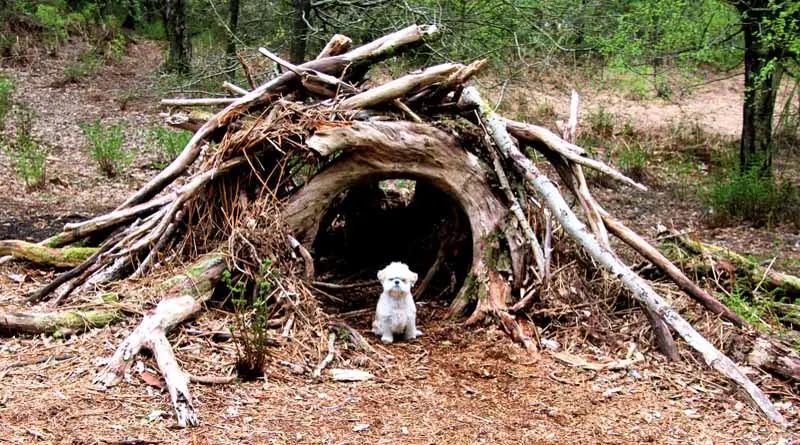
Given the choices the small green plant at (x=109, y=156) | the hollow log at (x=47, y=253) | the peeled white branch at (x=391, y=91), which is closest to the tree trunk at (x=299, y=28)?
the small green plant at (x=109, y=156)

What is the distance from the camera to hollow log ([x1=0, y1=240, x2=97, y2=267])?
19.6 feet

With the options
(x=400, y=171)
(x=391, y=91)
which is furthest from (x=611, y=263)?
(x=391, y=91)

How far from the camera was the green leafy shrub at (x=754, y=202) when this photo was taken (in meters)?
9.12

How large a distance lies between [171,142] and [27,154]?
185cm

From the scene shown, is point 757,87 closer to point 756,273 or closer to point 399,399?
point 756,273

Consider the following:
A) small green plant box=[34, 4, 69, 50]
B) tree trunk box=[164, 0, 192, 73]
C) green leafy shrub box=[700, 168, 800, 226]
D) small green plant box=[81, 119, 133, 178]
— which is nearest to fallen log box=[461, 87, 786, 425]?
green leafy shrub box=[700, 168, 800, 226]

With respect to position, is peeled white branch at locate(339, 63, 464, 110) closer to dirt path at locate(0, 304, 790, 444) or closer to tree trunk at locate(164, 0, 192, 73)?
dirt path at locate(0, 304, 790, 444)

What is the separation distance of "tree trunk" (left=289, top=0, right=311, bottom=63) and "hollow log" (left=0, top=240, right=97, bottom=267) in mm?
4642

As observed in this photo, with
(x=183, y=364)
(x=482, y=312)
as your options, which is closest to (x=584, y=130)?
(x=482, y=312)

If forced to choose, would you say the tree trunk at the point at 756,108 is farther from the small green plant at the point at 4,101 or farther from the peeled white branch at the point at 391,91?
the small green plant at the point at 4,101

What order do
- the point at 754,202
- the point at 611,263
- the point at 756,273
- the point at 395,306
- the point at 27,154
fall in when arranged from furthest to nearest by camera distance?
the point at 27,154 < the point at 754,202 < the point at 756,273 < the point at 395,306 < the point at 611,263

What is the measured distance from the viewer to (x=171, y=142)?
9664 mm

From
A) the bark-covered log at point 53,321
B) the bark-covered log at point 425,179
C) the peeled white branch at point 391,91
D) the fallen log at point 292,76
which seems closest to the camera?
the bark-covered log at point 53,321

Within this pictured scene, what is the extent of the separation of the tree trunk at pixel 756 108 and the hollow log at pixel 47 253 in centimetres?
789
